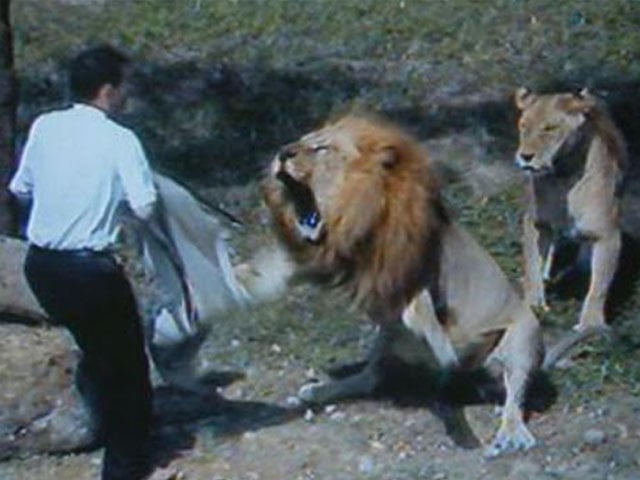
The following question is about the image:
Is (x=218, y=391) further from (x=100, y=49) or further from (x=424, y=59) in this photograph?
(x=424, y=59)

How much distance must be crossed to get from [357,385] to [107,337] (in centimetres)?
162

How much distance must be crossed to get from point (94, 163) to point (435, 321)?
1853 mm

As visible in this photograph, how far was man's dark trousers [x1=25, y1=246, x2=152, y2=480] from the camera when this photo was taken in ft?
32.3

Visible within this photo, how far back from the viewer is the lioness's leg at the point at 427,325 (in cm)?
1078

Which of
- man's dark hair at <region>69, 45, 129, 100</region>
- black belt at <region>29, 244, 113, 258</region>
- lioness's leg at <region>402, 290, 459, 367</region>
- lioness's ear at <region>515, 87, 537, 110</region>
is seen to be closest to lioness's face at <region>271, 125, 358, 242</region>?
lioness's leg at <region>402, 290, 459, 367</region>

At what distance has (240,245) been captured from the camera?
523 inches

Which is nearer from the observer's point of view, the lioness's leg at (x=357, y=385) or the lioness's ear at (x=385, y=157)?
the lioness's ear at (x=385, y=157)

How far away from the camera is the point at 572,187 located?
40.0 ft

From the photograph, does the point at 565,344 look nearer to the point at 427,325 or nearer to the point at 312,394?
the point at 427,325

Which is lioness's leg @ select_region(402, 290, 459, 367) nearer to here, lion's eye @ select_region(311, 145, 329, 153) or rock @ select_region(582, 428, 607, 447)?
rock @ select_region(582, 428, 607, 447)

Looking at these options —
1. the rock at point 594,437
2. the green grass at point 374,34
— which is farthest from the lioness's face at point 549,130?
the green grass at point 374,34

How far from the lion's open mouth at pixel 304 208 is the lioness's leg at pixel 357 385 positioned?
727 mm

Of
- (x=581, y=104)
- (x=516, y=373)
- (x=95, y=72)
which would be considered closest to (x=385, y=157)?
(x=516, y=373)

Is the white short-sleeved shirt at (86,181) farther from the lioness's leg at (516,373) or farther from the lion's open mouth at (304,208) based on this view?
the lioness's leg at (516,373)
